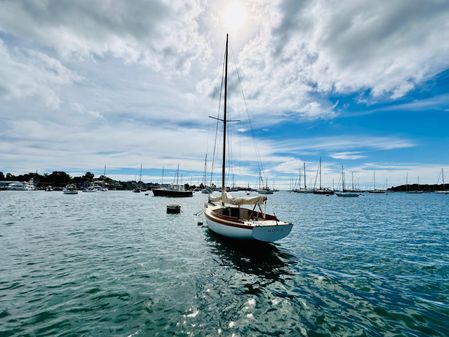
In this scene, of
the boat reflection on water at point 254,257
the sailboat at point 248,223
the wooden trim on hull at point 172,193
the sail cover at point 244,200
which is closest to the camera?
the boat reflection on water at point 254,257

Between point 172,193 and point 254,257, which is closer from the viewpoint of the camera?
point 254,257

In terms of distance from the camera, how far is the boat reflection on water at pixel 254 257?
12.0 meters

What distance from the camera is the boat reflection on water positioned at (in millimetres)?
11995

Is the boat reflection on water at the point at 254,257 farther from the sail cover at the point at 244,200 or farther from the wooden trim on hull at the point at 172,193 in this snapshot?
the wooden trim on hull at the point at 172,193

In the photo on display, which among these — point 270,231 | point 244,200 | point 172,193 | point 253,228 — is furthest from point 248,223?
point 172,193

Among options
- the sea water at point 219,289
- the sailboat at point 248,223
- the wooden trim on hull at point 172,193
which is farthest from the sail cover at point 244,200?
the wooden trim on hull at point 172,193

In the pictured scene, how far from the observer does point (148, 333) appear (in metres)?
6.54

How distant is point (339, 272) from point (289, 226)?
334 centimetres

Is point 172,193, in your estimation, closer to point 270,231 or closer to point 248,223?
point 248,223

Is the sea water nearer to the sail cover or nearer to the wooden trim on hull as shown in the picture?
the sail cover

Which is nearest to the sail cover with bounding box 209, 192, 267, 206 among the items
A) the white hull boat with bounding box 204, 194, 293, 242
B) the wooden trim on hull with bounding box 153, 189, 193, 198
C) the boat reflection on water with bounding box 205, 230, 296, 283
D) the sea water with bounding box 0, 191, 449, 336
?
the white hull boat with bounding box 204, 194, 293, 242

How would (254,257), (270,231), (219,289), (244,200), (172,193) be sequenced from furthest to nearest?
(172,193) → (244,200) → (254,257) → (270,231) → (219,289)

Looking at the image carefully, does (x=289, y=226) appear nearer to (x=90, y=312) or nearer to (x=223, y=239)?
(x=223, y=239)

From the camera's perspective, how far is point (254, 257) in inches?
567
